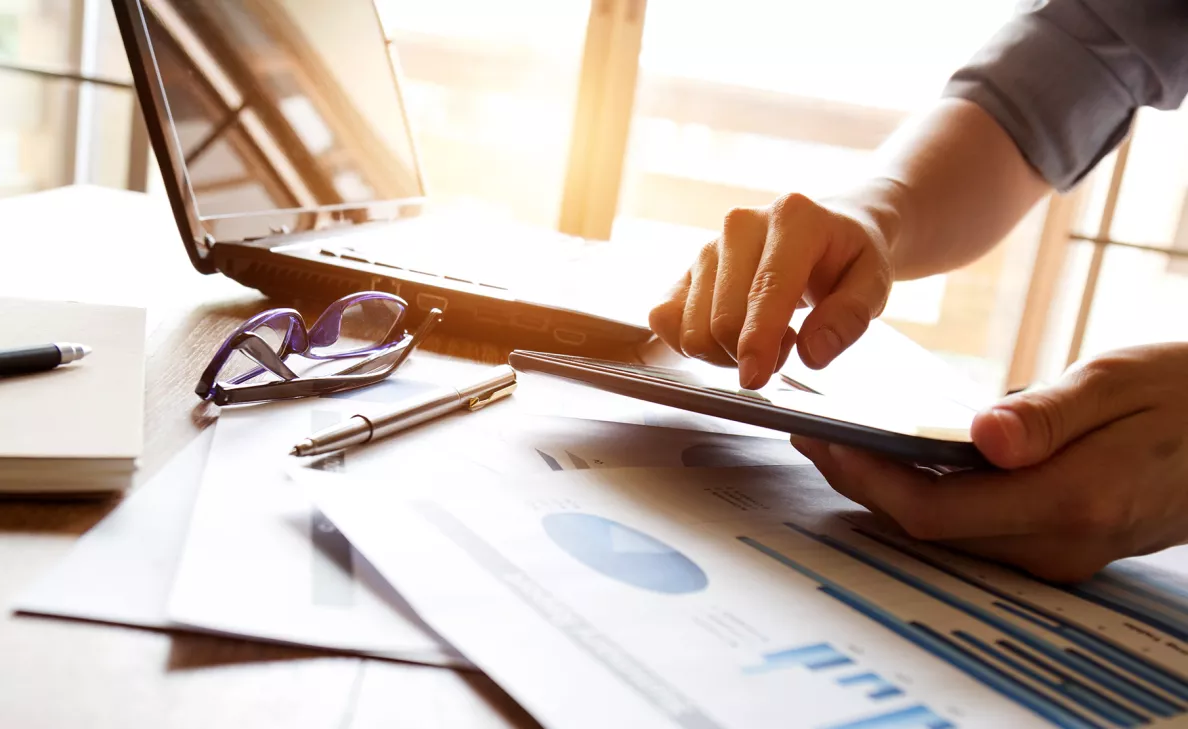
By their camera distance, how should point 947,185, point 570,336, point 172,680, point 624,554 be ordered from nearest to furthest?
point 172,680 < point 624,554 < point 570,336 < point 947,185

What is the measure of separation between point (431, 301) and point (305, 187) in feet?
0.97

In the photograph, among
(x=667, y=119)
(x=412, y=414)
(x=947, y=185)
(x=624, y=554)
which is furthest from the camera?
(x=667, y=119)

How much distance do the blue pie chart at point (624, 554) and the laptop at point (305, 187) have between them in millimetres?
359

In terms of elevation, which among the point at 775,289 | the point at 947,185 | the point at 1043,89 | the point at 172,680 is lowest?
the point at 172,680

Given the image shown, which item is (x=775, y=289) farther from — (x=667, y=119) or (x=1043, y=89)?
(x=667, y=119)

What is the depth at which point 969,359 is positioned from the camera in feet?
8.66

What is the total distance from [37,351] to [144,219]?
0.82 meters

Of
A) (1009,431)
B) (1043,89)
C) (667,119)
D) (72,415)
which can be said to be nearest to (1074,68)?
(1043,89)

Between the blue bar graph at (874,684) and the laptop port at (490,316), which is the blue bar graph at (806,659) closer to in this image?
the blue bar graph at (874,684)

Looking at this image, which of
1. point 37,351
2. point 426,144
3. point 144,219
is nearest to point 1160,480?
point 37,351

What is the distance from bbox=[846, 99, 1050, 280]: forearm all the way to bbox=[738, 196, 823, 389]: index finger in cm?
24

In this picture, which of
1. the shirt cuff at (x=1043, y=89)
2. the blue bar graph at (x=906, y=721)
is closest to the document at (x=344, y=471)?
the blue bar graph at (x=906, y=721)

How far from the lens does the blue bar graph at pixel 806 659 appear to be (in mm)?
280

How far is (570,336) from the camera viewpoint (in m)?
0.73
